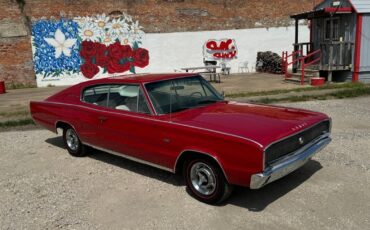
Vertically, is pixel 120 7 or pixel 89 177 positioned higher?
pixel 120 7

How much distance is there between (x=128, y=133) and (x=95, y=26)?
14171 millimetres

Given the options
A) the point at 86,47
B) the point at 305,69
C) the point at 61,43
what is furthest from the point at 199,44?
the point at 61,43

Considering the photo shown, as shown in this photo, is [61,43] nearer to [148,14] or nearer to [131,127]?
[148,14]

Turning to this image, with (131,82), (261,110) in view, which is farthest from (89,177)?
(261,110)

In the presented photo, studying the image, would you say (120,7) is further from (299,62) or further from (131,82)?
(131,82)

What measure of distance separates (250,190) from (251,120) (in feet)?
2.92

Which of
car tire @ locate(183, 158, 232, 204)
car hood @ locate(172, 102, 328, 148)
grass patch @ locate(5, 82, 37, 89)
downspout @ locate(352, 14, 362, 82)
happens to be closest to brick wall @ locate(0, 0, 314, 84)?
grass patch @ locate(5, 82, 37, 89)

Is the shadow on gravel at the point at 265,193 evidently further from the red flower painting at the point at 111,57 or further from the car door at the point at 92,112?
the red flower painting at the point at 111,57

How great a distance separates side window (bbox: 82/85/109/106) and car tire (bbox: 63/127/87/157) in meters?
0.61

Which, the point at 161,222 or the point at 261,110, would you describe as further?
the point at 261,110

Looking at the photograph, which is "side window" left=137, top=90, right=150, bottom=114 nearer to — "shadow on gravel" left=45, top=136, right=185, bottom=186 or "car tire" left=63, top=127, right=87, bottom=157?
"shadow on gravel" left=45, top=136, right=185, bottom=186

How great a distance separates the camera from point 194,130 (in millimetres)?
4141

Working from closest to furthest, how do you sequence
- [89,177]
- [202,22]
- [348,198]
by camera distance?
[348,198], [89,177], [202,22]

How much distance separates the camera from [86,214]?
4.11 metres
